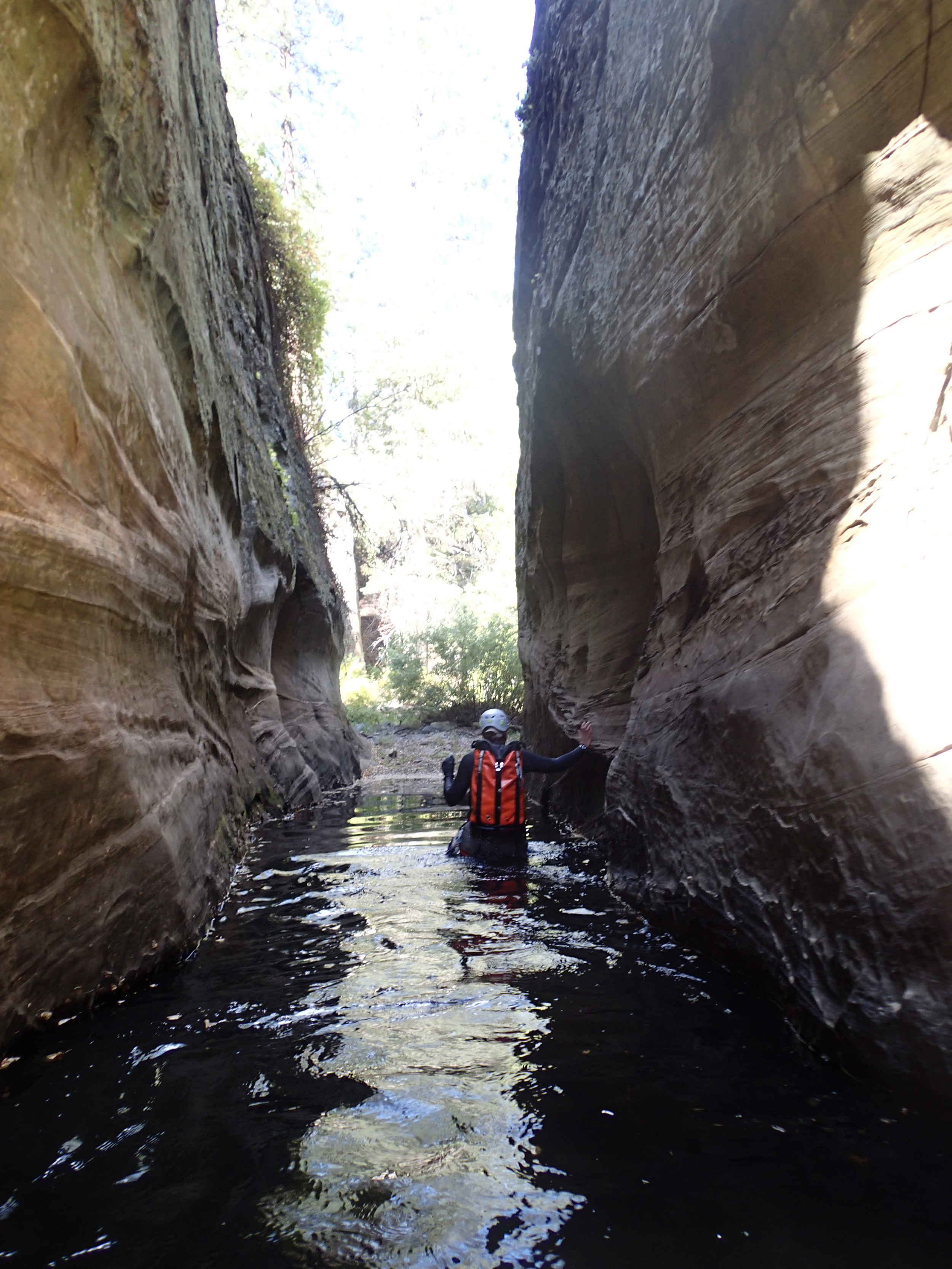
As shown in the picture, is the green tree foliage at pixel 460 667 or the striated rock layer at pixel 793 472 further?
the green tree foliage at pixel 460 667

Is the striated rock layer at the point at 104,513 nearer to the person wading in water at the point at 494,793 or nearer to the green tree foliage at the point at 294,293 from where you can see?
the person wading in water at the point at 494,793

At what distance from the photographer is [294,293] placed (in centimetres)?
1617

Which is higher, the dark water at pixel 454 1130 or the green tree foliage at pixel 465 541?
the green tree foliage at pixel 465 541

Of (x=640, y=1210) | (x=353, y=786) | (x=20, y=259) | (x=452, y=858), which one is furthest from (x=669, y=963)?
(x=353, y=786)

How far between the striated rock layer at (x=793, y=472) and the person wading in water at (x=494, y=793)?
0.87 meters

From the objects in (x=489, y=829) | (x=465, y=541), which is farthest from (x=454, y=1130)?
(x=465, y=541)

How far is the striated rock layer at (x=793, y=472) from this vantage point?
2.81 meters

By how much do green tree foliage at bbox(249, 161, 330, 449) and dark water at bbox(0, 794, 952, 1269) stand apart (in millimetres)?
14257

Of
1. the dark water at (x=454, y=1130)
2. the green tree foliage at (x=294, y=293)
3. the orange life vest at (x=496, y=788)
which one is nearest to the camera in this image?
the dark water at (x=454, y=1130)

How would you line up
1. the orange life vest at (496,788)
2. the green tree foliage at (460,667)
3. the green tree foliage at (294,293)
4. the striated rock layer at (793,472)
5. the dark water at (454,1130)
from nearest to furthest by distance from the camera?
the dark water at (454,1130) < the striated rock layer at (793,472) < the orange life vest at (496,788) < the green tree foliage at (294,293) < the green tree foliage at (460,667)

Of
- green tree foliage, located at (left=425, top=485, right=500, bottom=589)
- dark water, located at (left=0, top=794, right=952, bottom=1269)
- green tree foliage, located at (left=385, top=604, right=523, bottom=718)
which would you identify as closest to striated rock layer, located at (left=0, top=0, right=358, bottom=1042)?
dark water, located at (left=0, top=794, right=952, bottom=1269)

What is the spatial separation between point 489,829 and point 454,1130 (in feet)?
14.4

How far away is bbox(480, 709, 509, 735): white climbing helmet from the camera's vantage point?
23.0 ft

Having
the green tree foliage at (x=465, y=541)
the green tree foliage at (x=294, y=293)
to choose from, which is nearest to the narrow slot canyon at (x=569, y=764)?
the green tree foliage at (x=294, y=293)
